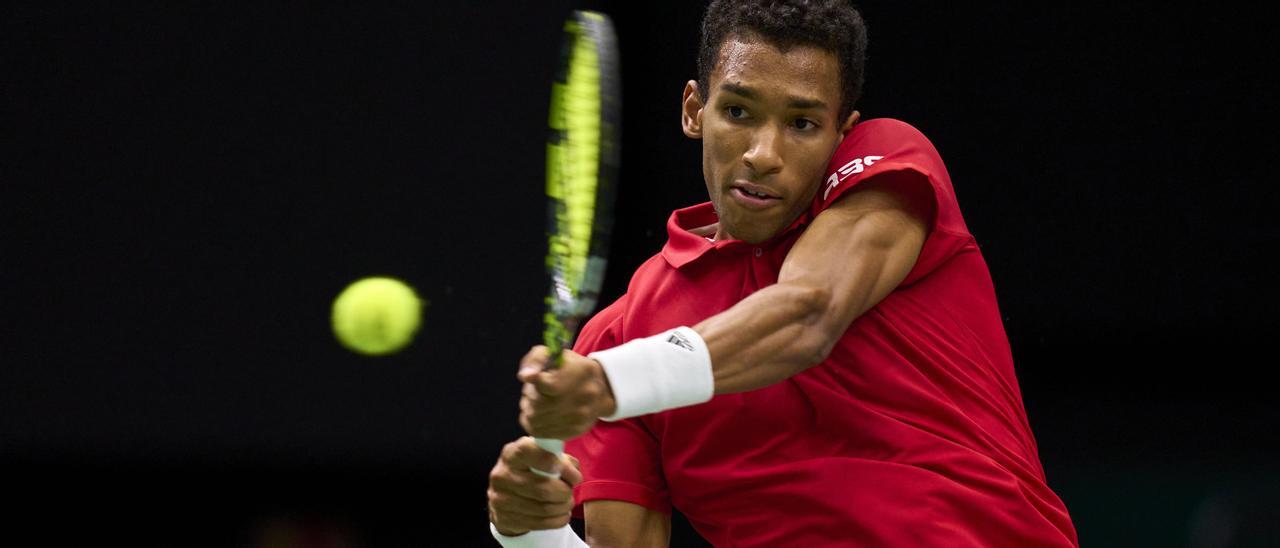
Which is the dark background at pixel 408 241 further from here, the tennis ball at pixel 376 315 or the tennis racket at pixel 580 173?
the tennis racket at pixel 580 173

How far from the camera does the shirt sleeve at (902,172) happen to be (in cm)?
209

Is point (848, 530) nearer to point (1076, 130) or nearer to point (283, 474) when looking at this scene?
point (1076, 130)

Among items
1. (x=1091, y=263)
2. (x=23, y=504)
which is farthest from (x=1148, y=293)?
(x=23, y=504)

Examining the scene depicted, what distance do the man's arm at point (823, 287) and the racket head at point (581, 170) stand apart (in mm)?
182

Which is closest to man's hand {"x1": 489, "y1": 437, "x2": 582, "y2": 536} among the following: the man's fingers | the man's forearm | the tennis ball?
the man's fingers

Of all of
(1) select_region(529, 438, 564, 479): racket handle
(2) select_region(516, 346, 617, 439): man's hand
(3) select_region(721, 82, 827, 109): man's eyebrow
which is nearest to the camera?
(2) select_region(516, 346, 617, 439): man's hand

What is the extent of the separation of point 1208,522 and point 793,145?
2.34 meters

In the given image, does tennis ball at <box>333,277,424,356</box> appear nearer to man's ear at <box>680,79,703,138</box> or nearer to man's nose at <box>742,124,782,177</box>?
man's ear at <box>680,79,703,138</box>

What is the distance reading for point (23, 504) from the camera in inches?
172

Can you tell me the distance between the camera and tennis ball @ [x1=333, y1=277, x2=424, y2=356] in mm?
4363

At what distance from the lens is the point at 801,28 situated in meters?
2.23

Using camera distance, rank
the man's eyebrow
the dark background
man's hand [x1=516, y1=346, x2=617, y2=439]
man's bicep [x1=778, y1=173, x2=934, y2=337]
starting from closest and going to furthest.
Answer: man's hand [x1=516, y1=346, x2=617, y2=439] → man's bicep [x1=778, y1=173, x2=934, y2=337] → the man's eyebrow → the dark background

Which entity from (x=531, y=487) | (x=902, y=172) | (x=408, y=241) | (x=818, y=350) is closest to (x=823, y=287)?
(x=818, y=350)

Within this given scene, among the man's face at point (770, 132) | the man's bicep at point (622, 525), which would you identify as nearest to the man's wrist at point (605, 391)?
the man's face at point (770, 132)
